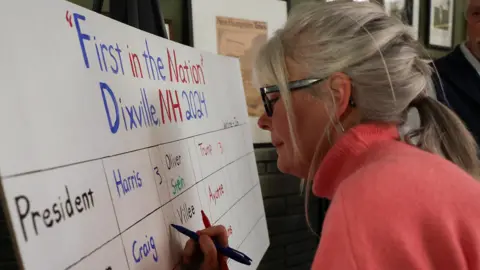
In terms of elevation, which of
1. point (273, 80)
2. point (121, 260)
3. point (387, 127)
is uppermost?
point (273, 80)

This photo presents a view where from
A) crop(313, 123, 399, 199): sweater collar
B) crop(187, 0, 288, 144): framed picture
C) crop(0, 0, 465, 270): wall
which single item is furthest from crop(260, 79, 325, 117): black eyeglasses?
crop(0, 0, 465, 270): wall

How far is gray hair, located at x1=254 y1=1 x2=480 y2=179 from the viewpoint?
90 cm

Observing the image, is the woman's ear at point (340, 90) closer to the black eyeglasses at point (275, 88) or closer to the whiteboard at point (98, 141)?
the black eyeglasses at point (275, 88)

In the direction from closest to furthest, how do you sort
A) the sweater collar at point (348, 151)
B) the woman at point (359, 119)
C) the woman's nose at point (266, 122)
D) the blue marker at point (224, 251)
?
the woman at point (359, 119)
the sweater collar at point (348, 151)
the blue marker at point (224, 251)
the woman's nose at point (266, 122)

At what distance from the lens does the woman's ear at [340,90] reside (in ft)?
2.97

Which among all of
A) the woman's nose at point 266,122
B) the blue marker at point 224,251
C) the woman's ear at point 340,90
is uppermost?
Result: the woman's ear at point 340,90

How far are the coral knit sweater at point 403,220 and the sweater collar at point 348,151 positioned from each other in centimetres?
10

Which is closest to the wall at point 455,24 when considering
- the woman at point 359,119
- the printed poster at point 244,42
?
the printed poster at point 244,42

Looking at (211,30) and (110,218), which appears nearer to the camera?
(110,218)

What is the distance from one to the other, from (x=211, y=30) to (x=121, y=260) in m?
1.25

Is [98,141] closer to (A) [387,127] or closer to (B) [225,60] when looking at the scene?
(A) [387,127]

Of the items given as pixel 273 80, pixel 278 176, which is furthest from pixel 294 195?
pixel 273 80

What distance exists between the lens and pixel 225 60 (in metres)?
1.46

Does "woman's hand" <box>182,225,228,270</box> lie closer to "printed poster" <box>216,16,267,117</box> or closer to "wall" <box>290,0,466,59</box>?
"printed poster" <box>216,16,267,117</box>
